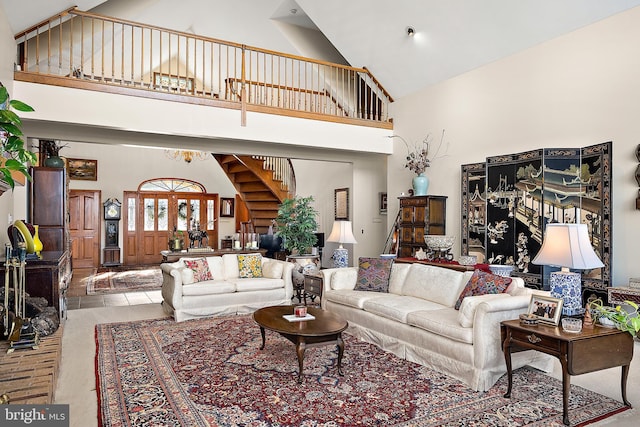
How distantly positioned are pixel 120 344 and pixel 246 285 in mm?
1730

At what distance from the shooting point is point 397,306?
4.07 m

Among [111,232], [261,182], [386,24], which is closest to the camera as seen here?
[386,24]

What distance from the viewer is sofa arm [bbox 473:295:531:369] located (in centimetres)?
317

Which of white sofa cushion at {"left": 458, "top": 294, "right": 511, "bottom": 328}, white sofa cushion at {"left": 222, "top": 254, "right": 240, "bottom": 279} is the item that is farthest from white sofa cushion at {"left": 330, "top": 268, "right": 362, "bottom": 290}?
white sofa cushion at {"left": 458, "top": 294, "right": 511, "bottom": 328}

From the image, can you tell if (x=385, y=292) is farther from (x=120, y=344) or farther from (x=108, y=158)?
(x=108, y=158)

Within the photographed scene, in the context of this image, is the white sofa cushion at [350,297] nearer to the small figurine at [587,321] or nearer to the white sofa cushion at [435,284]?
the white sofa cushion at [435,284]

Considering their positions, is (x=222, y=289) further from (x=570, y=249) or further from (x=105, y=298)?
(x=570, y=249)

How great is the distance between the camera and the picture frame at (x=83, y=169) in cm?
1105

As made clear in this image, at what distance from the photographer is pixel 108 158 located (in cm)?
1153

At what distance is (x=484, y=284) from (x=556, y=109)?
287cm

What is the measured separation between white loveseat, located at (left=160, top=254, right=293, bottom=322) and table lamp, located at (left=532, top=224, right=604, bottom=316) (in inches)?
140

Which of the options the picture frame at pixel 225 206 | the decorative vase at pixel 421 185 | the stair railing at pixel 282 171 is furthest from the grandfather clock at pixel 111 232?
the decorative vase at pixel 421 185

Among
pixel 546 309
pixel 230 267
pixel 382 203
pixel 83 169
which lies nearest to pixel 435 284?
pixel 546 309

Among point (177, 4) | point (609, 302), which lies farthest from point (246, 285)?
point (177, 4)
